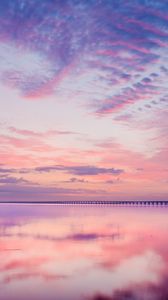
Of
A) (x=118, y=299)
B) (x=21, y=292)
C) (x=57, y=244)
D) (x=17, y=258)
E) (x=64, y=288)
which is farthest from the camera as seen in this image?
(x=57, y=244)

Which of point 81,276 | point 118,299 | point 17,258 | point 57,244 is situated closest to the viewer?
point 118,299

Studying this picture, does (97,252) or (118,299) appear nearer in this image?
(118,299)

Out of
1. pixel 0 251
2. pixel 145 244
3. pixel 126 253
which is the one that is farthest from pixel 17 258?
pixel 145 244

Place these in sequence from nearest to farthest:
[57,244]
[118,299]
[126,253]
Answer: [118,299], [126,253], [57,244]

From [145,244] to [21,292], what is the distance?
1728 centimetres

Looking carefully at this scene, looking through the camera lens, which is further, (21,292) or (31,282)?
(31,282)

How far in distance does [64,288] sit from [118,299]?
2.88 m

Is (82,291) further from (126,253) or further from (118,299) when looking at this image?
(126,253)

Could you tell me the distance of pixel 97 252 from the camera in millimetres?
25812

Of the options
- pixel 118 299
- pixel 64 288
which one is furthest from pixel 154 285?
pixel 64 288

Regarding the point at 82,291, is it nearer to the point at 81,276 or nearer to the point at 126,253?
the point at 81,276

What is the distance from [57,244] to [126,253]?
6.83 metres

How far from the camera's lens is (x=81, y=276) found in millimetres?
18328

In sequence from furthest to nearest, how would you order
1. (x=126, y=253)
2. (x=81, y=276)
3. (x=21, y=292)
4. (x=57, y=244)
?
(x=57, y=244)
(x=126, y=253)
(x=81, y=276)
(x=21, y=292)
